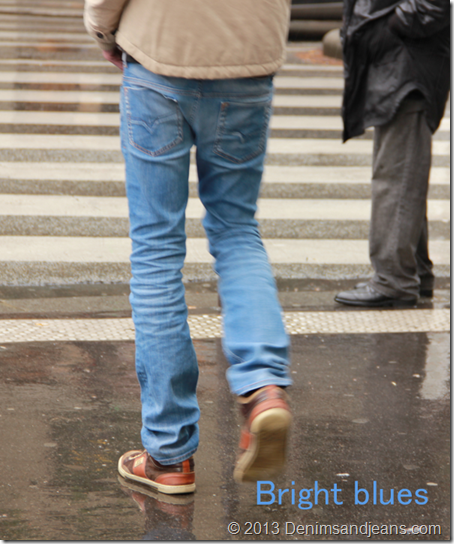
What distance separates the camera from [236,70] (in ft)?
6.66

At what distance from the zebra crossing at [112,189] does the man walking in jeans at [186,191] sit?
2313 millimetres

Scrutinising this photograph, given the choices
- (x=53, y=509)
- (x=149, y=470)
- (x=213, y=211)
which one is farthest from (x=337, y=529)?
(x=213, y=211)

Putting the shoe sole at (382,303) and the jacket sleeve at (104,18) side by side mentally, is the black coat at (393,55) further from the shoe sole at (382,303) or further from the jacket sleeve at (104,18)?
the jacket sleeve at (104,18)

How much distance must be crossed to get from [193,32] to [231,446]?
4.34ft


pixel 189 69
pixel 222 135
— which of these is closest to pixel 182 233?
pixel 222 135

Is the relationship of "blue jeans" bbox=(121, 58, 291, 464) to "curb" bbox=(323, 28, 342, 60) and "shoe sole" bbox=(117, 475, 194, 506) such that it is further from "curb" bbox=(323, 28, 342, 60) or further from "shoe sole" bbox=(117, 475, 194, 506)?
"curb" bbox=(323, 28, 342, 60)

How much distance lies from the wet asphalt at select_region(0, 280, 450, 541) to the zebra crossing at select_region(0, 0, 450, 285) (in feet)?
3.84

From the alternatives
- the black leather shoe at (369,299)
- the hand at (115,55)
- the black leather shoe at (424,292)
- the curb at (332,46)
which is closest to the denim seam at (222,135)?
the hand at (115,55)

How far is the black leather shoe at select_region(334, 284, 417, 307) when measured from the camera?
4102mm

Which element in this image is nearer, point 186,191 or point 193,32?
point 193,32

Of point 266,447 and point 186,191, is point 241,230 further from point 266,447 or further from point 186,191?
point 266,447

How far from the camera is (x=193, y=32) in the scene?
1997 millimetres

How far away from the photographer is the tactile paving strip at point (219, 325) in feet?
11.5

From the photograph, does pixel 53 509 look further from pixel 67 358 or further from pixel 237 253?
pixel 67 358
